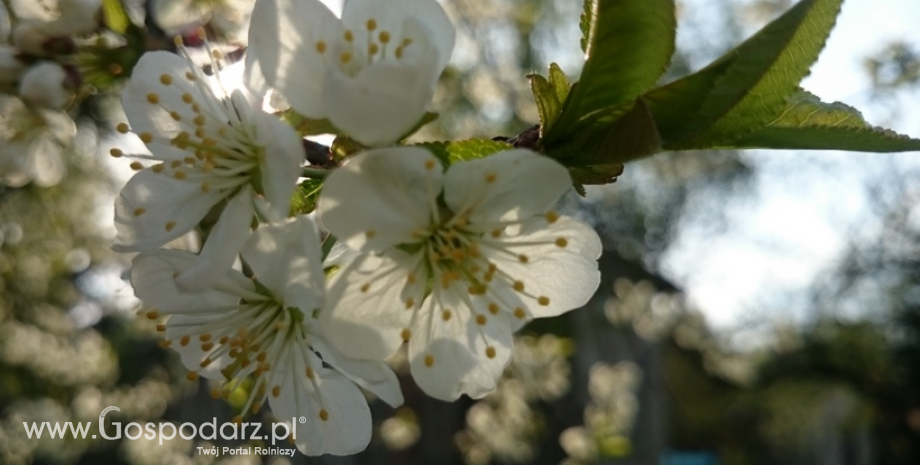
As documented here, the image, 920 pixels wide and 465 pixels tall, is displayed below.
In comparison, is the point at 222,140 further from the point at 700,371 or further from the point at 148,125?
the point at 700,371

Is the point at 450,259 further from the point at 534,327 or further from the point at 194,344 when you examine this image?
the point at 534,327

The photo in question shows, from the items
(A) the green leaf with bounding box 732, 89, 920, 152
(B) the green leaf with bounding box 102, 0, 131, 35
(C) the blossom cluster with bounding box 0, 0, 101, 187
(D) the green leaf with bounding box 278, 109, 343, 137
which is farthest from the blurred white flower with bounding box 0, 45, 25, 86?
(A) the green leaf with bounding box 732, 89, 920, 152

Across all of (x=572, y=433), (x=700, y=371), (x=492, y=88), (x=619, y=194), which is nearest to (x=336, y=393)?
(x=572, y=433)

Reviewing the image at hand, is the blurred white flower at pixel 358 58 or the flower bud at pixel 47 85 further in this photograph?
the flower bud at pixel 47 85

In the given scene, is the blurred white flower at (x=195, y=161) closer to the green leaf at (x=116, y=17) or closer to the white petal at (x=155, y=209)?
the white petal at (x=155, y=209)

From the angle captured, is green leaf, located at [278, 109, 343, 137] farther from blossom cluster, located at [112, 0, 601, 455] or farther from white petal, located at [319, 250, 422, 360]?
white petal, located at [319, 250, 422, 360]

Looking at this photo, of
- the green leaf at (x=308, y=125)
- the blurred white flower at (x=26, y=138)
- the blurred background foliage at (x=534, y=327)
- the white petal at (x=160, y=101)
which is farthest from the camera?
the blurred background foliage at (x=534, y=327)

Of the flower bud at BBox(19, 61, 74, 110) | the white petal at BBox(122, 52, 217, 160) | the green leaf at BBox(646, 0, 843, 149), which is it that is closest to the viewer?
the green leaf at BBox(646, 0, 843, 149)

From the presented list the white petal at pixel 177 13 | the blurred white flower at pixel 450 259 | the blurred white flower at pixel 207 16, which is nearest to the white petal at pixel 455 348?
the blurred white flower at pixel 450 259
